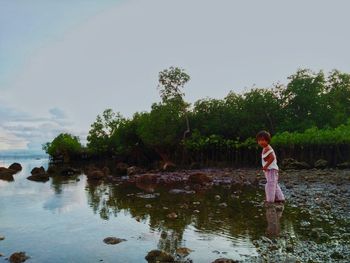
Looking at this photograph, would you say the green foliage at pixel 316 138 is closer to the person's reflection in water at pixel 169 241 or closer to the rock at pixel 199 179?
the rock at pixel 199 179

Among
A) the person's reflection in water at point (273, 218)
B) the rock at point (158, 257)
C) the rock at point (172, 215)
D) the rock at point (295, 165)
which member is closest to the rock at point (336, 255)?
the person's reflection in water at point (273, 218)

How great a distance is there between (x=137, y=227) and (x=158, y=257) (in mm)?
2981

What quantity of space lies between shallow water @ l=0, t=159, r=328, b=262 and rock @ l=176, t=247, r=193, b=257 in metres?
0.09

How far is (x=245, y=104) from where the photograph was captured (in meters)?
46.7

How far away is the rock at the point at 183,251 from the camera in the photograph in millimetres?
6548

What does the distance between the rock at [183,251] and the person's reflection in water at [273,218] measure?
1.83m

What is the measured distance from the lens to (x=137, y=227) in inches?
358

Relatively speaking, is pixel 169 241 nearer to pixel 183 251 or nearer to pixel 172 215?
pixel 183 251

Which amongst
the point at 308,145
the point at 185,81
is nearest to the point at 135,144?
the point at 185,81

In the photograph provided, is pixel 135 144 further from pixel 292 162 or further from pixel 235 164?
pixel 292 162

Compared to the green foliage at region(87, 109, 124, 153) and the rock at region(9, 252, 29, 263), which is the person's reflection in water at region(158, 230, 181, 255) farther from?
the green foliage at region(87, 109, 124, 153)

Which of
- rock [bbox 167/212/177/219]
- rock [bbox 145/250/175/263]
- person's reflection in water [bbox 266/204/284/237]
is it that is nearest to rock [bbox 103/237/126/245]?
Result: rock [bbox 145/250/175/263]

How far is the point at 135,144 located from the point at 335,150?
30.1 meters

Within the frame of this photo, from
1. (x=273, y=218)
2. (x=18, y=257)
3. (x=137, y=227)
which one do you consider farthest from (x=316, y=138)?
(x=18, y=257)
